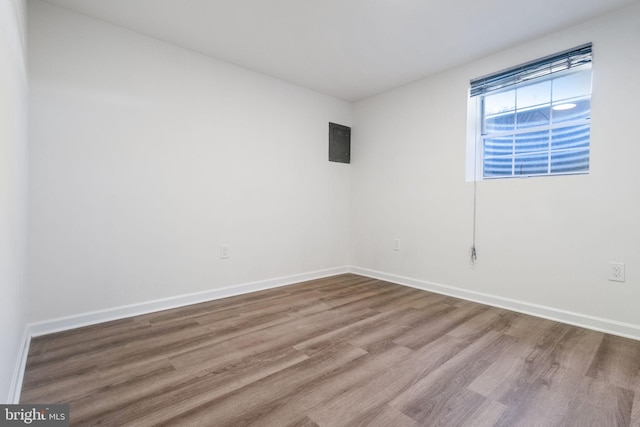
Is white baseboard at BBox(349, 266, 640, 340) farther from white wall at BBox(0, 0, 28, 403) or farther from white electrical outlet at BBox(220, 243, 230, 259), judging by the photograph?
white wall at BBox(0, 0, 28, 403)

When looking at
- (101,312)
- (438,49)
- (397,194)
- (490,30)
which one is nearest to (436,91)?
(438,49)

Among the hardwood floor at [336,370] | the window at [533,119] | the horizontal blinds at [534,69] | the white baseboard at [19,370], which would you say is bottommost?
the hardwood floor at [336,370]

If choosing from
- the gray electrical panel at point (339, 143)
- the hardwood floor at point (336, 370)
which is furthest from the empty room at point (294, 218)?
the gray electrical panel at point (339, 143)

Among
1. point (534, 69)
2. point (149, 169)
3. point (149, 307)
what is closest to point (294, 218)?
point (149, 169)

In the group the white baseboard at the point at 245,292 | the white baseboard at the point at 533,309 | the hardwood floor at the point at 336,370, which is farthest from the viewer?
the white baseboard at the point at 533,309

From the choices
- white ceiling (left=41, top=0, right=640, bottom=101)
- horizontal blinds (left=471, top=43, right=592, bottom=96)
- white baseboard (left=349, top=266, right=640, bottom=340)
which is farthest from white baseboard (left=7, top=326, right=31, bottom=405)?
horizontal blinds (left=471, top=43, right=592, bottom=96)

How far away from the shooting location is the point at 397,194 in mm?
3646

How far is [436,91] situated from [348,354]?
2829 millimetres

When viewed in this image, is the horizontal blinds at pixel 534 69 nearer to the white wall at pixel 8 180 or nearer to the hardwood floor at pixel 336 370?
the hardwood floor at pixel 336 370

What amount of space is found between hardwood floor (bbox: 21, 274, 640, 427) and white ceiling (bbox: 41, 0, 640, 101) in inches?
93.4

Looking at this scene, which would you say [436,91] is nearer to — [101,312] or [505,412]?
[505,412]

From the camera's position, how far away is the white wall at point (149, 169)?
2.13 metres

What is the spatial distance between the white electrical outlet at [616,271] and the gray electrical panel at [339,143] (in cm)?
290

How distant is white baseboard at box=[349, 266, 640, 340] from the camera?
2154mm
